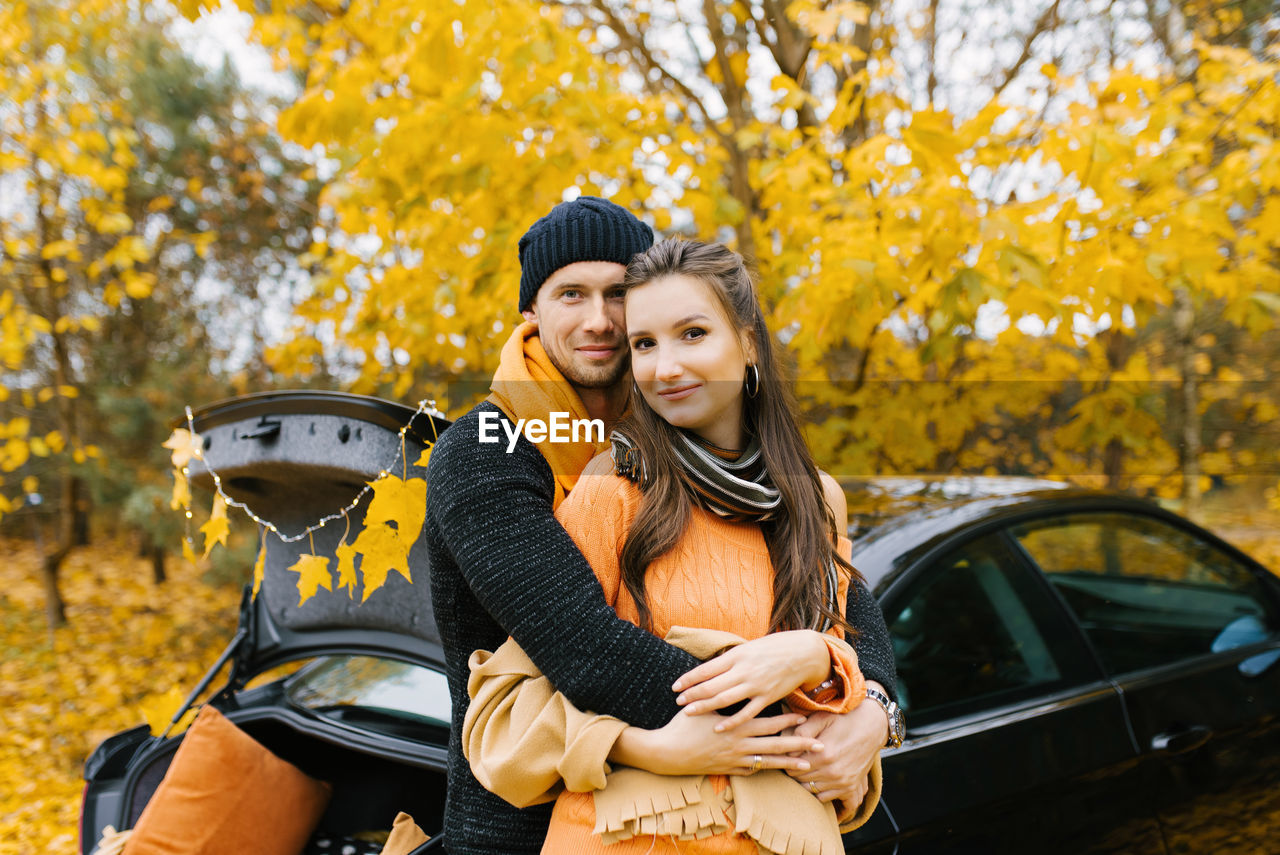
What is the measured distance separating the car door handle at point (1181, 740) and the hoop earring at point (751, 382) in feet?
5.40

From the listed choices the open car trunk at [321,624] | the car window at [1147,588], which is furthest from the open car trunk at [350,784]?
the car window at [1147,588]

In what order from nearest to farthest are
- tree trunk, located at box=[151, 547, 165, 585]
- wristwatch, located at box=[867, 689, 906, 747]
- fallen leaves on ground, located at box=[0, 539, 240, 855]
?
wristwatch, located at box=[867, 689, 906, 747] → fallen leaves on ground, located at box=[0, 539, 240, 855] → tree trunk, located at box=[151, 547, 165, 585]

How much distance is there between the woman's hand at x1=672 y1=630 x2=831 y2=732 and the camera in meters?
1.16

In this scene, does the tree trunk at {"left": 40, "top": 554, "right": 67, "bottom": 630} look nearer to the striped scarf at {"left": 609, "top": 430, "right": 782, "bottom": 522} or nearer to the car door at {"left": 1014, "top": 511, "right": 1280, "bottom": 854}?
the striped scarf at {"left": 609, "top": 430, "right": 782, "bottom": 522}

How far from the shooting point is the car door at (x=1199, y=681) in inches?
86.8

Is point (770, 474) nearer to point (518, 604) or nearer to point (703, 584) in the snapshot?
point (703, 584)

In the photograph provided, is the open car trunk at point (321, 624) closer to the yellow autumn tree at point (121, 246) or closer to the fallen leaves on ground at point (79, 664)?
the fallen leaves on ground at point (79, 664)

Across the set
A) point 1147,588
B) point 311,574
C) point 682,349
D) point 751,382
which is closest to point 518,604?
point 682,349

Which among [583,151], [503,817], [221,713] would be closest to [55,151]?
[583,151]

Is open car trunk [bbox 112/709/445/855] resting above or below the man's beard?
below

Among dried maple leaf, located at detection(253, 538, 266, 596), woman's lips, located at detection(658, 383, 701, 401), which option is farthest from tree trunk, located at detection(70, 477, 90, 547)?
woman's lips, located at detection(658, 383, 701, 401)

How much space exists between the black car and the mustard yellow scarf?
0.44 metres

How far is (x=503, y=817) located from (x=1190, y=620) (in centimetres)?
291

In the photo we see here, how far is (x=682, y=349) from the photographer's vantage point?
1372mm
